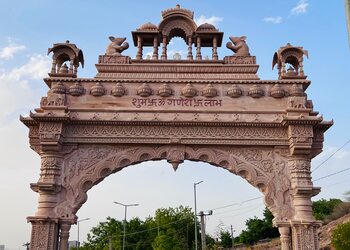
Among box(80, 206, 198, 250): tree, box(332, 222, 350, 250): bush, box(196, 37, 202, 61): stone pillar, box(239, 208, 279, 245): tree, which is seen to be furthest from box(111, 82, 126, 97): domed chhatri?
box(239, 208, 279, 245): tree

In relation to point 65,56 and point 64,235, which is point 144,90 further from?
point 64,235

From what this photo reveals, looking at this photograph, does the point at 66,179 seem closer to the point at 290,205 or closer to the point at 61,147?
the point at 61,147

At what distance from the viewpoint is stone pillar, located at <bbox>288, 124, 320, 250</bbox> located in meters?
9.11

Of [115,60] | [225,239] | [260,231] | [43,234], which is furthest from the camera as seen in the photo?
[225,239]

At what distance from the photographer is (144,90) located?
32.8 feet

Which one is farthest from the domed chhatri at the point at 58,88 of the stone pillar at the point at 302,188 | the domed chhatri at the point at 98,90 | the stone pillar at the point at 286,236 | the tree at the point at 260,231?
the tree at the point at 260,231

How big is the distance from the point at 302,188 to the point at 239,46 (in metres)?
3.90

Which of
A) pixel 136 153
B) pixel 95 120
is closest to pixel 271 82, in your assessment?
pixel 136 153

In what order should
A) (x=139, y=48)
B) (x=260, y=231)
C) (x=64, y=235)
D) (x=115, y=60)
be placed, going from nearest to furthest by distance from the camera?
(x=64, y=235)
(x=115, y=60)
(x=139, y=48)
(x=260, y=231)

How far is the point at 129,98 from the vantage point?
10.1 m

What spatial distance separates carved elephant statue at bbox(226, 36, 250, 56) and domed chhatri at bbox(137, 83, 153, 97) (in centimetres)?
245

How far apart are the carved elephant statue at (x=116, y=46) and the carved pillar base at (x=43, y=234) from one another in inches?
170

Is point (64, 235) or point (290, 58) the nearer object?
point (64, 235)

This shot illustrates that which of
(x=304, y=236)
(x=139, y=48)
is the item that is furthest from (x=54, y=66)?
(x=304, y=236)
